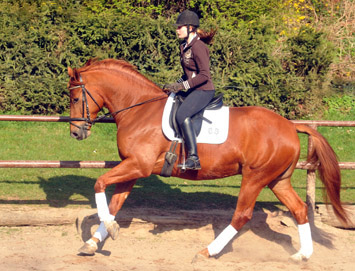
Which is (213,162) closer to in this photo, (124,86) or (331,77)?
(124,86)

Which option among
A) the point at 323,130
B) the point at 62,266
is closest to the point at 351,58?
the point at 323,130

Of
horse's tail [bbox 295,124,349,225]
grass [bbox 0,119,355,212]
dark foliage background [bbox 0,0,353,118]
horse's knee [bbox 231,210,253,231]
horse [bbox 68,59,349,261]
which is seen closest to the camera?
horse [bbox 68,59,349,261]

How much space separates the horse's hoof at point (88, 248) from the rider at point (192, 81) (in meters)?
1.44

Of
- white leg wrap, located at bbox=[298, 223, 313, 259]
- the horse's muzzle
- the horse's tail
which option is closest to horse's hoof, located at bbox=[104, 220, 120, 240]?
the horse's muzzle

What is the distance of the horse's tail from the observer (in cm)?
680

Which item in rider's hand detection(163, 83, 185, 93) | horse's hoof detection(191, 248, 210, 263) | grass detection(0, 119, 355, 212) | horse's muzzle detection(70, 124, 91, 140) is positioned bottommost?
grass detection(0, 119, 355, 212)

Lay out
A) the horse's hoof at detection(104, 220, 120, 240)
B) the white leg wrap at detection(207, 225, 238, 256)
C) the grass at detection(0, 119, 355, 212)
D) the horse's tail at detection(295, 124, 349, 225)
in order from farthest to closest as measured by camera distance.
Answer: the grass at detection(0, 119, 355, 212) → the horse's tail at detection(295, 124, 349, 225) → the white leg wrap at detection(207, 225, 238, 256) → the horse's hoof at detection(104, 220, 120, 240)

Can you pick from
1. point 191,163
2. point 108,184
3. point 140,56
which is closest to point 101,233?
point 108,184

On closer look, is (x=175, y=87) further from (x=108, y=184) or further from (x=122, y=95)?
(x=108, y=184)

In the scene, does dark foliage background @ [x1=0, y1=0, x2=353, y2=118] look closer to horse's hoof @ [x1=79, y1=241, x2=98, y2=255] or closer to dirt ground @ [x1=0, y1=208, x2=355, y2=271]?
dirt ground @ [x1=0, y1=208, x2=355, y2=271]

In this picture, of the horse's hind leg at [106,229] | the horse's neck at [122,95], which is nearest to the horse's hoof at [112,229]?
the horse's hind leg at [106,229]

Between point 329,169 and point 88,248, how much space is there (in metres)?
3.10

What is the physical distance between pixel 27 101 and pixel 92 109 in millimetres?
5795

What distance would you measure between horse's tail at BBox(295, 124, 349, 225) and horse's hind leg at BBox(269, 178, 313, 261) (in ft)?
1.36
